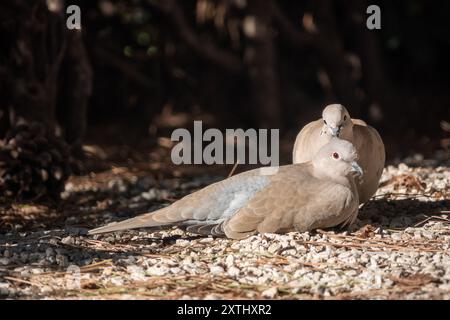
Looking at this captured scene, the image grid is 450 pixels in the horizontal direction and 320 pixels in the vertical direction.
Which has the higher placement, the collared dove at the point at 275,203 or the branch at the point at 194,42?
the branch at the point at 194,42

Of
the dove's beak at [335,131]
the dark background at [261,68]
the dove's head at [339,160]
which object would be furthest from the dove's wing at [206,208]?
the dark background at [261,68]

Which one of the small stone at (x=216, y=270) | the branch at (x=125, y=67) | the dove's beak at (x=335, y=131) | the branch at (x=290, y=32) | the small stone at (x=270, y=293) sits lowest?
the small stone at (x=270, y=293)

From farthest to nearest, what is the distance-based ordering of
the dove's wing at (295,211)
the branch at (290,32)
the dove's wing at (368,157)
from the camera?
the branch at (290,32) < the dove's wing at (368,157) < the dove's wing at (295,211)

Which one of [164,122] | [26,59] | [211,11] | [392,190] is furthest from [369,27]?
[26,59]

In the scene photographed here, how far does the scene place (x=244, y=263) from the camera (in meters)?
4.09

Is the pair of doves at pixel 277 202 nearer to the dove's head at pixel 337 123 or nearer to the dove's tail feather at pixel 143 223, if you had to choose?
the dove's tail feather at pixel 143 223

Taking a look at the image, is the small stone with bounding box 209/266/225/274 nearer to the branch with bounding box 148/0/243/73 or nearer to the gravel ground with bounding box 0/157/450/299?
the gravel ground with bounding box 0/157/450/299

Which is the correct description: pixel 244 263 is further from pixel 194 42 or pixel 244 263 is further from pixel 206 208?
pixel 194 42

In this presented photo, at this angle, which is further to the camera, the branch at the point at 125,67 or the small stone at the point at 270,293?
the branch at the point at 125,67

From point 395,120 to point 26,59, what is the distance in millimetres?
3939

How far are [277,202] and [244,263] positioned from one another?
56 centimetres

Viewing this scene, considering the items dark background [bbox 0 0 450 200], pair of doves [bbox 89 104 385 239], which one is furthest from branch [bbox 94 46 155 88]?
pair of doves [bbox 89 104 385 239]

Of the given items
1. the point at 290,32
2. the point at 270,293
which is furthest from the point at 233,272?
the point at 290,32

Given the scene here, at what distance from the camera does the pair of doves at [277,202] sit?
14.8ft
